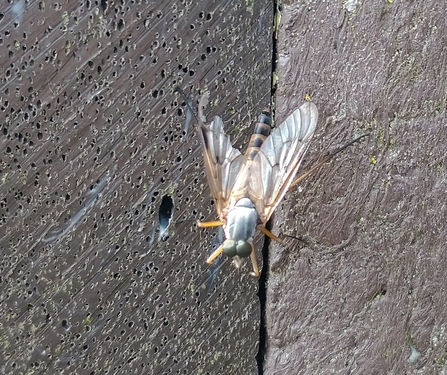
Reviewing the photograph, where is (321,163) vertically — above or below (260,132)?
below

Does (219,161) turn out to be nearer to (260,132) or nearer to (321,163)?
(260,132)

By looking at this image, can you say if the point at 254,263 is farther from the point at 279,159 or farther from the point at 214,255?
the point at 279,159

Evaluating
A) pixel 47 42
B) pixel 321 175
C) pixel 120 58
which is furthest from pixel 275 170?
pixel 47 42

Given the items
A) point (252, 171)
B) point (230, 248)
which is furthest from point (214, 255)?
point (252, 171)

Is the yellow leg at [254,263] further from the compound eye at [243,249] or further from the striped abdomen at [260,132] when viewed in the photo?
the striped abdomen at [260,132]

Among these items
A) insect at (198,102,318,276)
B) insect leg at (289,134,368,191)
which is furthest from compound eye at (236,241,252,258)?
insect leg at (289,134,368,191)

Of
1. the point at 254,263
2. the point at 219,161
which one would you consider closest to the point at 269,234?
the point at 254,263
